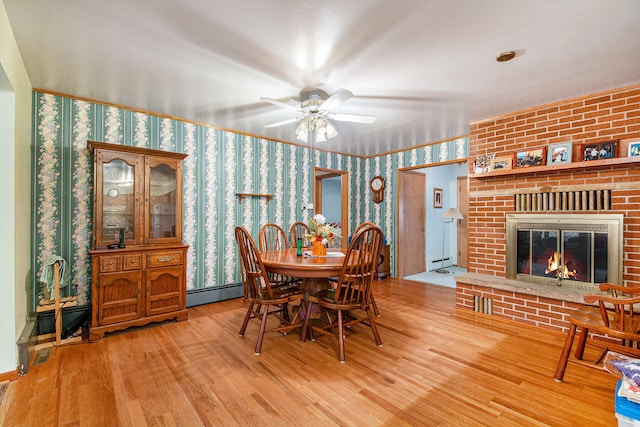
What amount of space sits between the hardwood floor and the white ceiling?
227 centimetres

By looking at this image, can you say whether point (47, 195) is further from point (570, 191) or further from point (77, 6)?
point (570, 191)

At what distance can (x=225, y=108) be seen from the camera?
3.25 metres

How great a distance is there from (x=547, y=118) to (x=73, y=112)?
489cm

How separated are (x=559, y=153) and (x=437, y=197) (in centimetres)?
330

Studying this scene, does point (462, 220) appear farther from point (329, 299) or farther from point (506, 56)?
point (329, 299)

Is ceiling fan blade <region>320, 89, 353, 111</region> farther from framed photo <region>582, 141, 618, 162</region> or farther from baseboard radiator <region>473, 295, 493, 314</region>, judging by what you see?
baseboard radiator <region>473, 295, 493, 314</region>

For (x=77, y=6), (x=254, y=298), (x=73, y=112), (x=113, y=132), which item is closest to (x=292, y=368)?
(x=254, y=298)

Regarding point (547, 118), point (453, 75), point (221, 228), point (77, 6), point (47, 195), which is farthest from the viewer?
point (221, 228)

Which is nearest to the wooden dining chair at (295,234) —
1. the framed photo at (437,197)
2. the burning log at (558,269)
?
the burning log at (558,269)

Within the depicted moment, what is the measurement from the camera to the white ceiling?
1.69m

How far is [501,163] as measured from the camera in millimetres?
3404

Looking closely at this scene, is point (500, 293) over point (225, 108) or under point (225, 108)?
under

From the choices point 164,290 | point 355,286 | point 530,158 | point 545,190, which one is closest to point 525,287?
point 545,190

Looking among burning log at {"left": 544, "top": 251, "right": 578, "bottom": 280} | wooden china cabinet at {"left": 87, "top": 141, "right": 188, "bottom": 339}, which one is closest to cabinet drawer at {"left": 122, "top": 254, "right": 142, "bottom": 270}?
wooden china cabinet at {"left": 87, "top": 141, "right": 188, "bottom": 339}
